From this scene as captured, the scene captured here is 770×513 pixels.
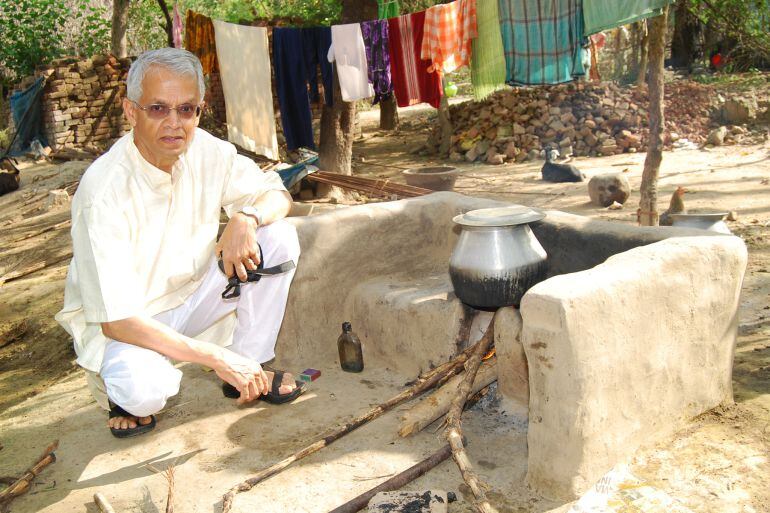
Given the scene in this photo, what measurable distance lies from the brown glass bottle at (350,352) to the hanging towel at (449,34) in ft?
13.8

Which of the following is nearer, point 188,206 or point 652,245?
point 652,245

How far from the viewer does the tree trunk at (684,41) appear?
17000 millimetres

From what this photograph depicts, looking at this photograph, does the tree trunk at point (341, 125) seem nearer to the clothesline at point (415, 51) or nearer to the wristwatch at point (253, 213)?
the clothesline at point (415, 51)

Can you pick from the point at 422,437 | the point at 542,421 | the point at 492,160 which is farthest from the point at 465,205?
→ the point at 492,160

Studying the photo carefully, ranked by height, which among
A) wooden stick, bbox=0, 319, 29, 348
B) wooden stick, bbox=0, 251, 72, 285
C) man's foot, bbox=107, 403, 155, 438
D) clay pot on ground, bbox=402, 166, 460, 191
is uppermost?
clay pot on ground, bbox=402, 166, 460, 191

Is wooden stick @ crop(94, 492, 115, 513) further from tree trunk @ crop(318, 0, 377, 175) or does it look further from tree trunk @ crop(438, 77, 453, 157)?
tree trunk @ crop(438, 77, 453, 157)

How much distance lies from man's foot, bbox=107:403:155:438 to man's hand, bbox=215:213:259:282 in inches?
31.2

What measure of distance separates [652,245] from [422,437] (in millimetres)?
1253

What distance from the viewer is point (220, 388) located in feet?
12.0

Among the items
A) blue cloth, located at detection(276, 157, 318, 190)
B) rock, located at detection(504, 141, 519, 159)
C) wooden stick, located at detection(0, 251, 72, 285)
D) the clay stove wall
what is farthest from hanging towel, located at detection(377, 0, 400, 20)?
the clay stove wall

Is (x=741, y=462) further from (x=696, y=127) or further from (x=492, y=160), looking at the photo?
(x=696, y=127)

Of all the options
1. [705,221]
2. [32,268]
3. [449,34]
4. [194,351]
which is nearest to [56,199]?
[32,268]

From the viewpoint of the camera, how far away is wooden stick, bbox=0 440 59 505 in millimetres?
2736

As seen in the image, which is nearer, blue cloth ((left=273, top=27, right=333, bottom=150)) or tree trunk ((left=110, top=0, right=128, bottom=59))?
blue cloth ((left=273, top=27, right=333, bottom=150))
